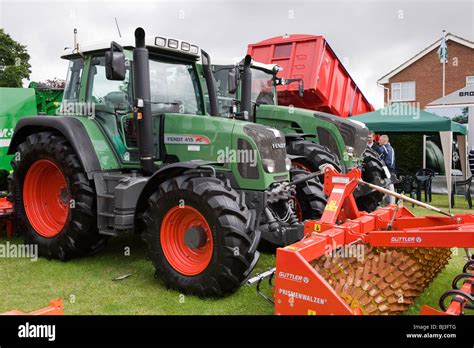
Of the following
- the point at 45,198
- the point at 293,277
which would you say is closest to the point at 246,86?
the point at 45,198

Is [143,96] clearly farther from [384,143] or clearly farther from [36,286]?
[384,143]

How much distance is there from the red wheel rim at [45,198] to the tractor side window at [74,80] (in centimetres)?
79

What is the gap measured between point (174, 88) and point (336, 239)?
7.95ft

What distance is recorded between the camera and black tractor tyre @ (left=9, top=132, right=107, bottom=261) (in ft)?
15.5

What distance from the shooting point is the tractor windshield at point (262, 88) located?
26.2 feet

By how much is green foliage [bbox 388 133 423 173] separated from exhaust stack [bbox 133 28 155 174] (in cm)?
1123

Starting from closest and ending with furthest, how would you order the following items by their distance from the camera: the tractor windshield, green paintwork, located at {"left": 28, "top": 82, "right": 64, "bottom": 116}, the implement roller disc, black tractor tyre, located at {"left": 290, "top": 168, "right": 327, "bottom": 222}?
the implement roller disc < black tractor tyre, located at {"left": 290, "top": 168, "right": 327, "bottom": 222} < green paintwork, located at {"left": 28, "top": 82, "right": 64, "bottom": 116} < the tractor windshield

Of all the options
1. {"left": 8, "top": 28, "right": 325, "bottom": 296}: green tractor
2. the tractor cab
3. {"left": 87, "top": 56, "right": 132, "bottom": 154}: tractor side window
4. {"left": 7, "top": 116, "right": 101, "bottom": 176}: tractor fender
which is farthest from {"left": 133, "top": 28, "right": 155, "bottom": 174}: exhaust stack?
{"left": 7, "top": 116, "right": 101, "bottom": 176}: tractor fender

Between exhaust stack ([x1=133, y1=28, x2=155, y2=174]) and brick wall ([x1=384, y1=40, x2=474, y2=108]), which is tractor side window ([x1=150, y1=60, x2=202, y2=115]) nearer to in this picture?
exhaust stack ([x1=133, y1=28, x2=155, y2=174])

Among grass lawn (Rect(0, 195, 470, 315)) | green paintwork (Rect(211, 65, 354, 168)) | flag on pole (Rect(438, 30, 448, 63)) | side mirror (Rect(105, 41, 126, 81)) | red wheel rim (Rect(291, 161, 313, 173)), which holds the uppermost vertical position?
flag on pole (Rect(438, 30, 448, 63))

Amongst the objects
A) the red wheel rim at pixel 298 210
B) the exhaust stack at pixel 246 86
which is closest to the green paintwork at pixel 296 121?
the exhaust stack at pixel 246 86

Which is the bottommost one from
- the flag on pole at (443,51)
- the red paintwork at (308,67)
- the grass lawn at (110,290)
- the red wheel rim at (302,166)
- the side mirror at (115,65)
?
the grass lawn at (110,290)

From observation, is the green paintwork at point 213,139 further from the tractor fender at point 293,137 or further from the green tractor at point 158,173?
the tractor fender at point 293,137

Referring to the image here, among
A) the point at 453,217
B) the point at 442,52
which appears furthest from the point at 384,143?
the point at 442,52
